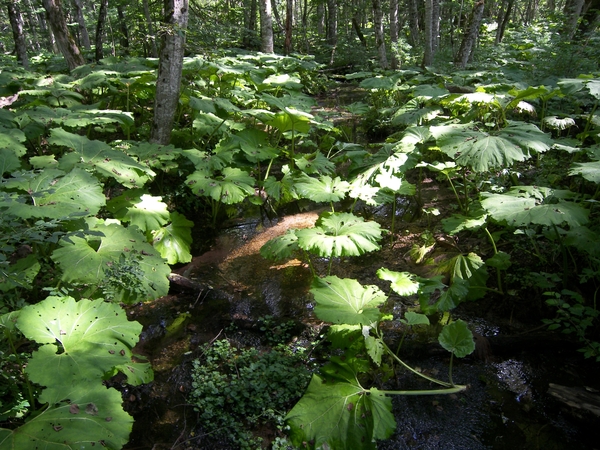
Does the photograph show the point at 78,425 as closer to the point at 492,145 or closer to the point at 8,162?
the point at 8,162

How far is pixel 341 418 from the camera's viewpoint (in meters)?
2.27

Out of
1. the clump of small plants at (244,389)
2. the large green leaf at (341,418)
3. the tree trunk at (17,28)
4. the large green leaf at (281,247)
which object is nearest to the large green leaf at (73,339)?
the clump of small plants at (244,389)

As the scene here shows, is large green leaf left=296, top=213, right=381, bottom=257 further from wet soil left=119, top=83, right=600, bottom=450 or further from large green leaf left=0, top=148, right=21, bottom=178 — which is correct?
large green leaf left=0, top=148, right=21, bottom=178

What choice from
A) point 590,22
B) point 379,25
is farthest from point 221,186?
point 590,22

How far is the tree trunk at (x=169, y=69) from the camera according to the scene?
5.01 m

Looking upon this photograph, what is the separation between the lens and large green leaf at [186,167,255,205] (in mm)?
4633

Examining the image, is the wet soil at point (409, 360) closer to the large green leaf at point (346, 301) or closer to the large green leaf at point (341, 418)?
the large green leaf at point (341, 418)

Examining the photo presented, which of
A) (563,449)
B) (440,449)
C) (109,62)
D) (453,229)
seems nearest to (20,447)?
(440,449)

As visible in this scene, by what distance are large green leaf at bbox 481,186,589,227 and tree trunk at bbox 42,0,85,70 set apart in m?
9.33

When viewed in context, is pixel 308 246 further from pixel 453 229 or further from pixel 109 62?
pixel 109 62

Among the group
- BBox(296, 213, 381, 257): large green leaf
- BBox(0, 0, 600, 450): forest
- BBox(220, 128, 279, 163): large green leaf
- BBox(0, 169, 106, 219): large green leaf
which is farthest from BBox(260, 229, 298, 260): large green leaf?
BBox(220, 128, 279, 163): large green leaf

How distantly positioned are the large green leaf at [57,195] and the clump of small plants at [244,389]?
1555mm

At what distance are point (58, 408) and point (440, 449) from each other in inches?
91.1

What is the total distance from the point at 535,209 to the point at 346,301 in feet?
5.53
